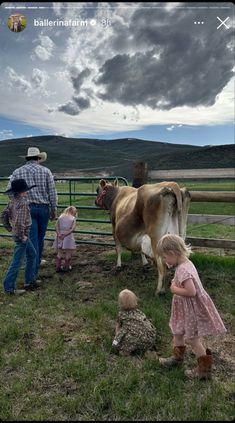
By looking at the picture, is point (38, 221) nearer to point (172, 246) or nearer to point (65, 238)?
point (65, 238)

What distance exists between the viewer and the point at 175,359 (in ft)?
11.0

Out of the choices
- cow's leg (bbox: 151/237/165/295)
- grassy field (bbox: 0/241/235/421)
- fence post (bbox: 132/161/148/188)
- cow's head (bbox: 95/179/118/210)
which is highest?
fence post (bbox: 132/161/148/188)

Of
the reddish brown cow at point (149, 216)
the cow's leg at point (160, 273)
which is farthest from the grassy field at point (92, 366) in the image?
the reddish brown cow at point (149, 216)

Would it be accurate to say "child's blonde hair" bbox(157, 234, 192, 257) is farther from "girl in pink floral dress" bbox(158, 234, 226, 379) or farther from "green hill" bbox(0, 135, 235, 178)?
"green hill" bbox(0, 135, 235, 178)

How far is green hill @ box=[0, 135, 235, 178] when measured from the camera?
3442 inches

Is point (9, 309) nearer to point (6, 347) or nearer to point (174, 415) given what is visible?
point (6, 347)

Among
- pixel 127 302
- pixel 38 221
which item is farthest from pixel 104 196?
pixel 127 302

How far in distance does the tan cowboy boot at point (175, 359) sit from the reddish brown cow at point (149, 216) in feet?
6.02

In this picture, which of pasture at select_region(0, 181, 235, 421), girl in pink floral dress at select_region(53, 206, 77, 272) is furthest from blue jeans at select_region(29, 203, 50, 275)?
pasture at select_region(0, 181, 235, 421)

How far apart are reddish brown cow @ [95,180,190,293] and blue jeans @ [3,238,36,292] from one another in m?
1.47

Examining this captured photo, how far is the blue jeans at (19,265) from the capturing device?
5371 mm

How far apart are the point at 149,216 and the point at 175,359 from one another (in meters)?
2.44

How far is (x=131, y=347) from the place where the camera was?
3.55 metres

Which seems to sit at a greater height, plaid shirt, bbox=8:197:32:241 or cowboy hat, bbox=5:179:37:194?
cowboy hat, bbox=5:179:37:194
